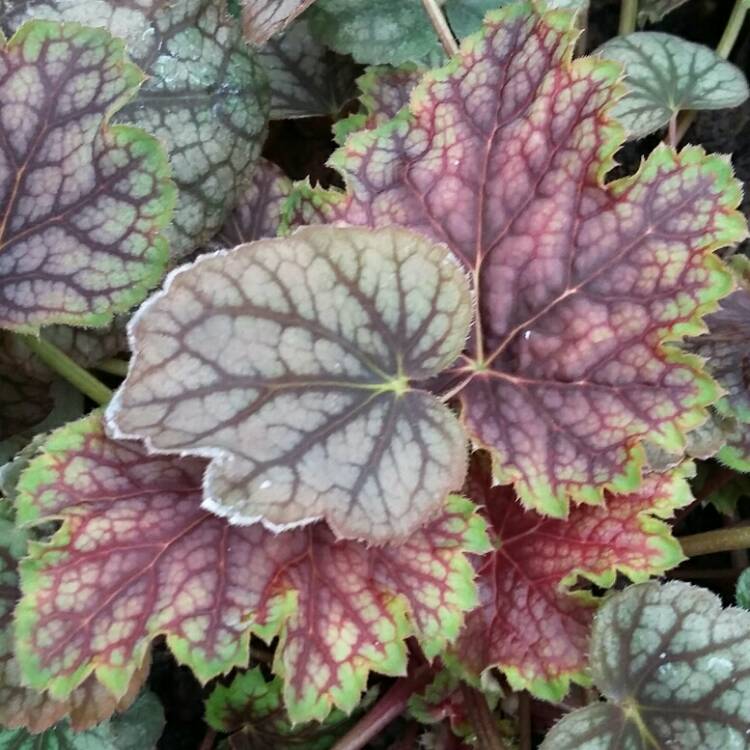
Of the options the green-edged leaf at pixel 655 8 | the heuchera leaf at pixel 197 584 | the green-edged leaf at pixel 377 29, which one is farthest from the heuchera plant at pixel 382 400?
the green-edged leaf at pixel 655 8

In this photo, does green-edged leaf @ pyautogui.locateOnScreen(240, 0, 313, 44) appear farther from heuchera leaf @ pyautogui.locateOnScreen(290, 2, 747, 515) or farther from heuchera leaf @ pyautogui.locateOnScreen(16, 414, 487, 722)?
heuchera leaf @ pyautogui.locateOnScreen(16, 414, 487, 722)

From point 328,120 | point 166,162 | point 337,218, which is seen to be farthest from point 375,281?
point 328,120

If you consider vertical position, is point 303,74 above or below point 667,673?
above

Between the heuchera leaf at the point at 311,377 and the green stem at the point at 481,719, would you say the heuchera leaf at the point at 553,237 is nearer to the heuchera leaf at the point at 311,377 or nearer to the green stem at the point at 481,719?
the heuchera leaf at the point at 311,377

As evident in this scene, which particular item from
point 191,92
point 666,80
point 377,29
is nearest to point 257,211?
point 191,92

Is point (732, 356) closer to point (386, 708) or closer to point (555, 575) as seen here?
point (555, 575)

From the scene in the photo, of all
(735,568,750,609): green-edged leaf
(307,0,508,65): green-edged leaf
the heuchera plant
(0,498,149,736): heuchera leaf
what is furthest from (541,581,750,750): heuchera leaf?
(307,0,508,65): green-edged leaf
